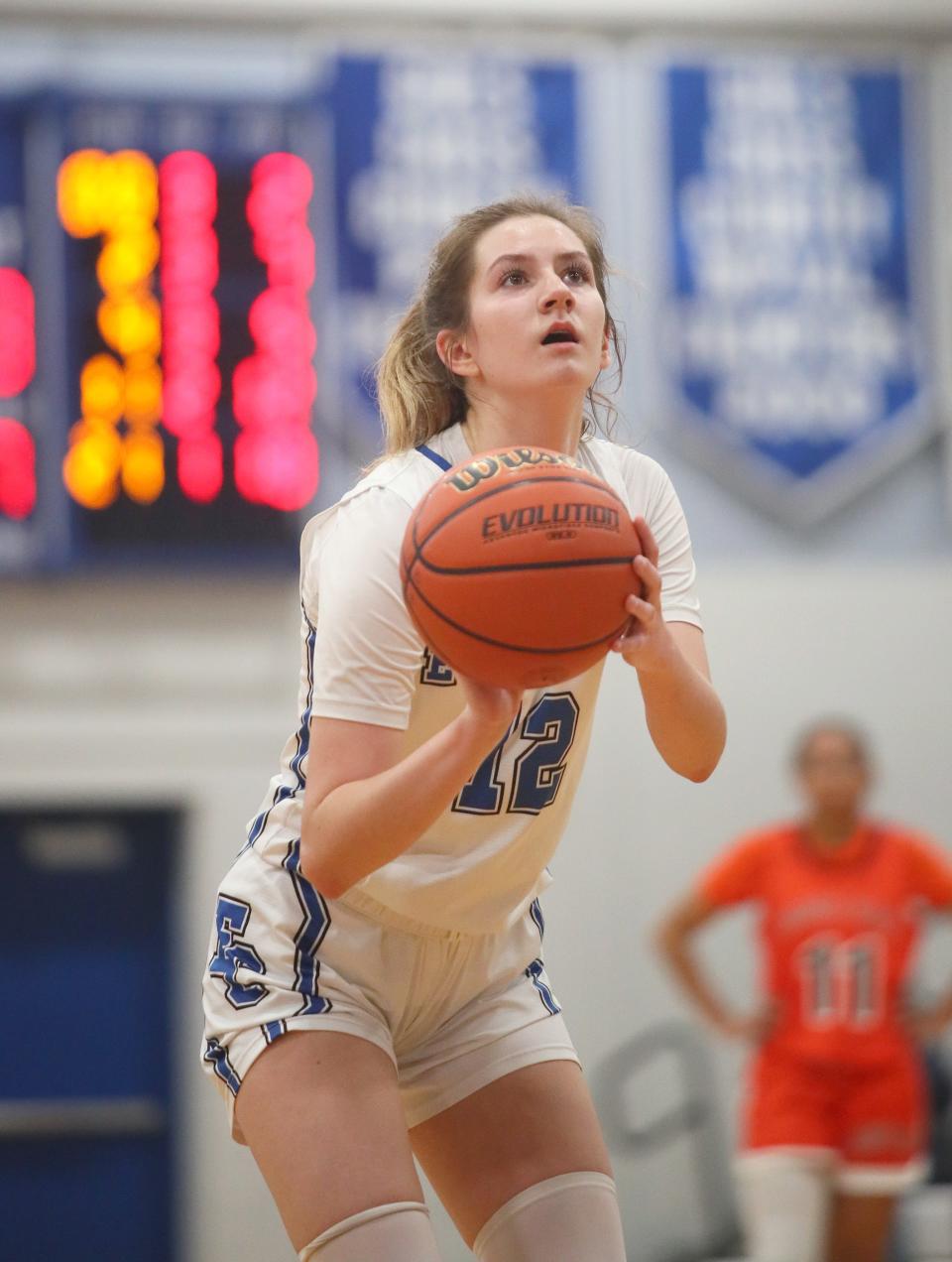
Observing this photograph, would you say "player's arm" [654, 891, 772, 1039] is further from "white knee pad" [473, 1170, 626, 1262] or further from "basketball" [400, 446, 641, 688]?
"basketball" [400, 446, 641, 688]

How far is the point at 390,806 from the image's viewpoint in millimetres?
1702

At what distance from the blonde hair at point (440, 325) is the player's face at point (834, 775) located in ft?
7.11

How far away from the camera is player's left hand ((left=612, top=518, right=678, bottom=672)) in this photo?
1725mm

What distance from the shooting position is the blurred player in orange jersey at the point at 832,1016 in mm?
3980

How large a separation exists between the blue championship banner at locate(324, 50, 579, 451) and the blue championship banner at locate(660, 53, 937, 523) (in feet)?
1.42

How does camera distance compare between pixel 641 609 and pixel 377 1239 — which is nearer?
pixel 641 609

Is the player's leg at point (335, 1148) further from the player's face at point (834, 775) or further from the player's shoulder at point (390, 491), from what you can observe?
the player's face at point (834, 775)

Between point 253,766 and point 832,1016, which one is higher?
point 253,766

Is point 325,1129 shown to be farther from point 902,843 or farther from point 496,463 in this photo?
point 902,843

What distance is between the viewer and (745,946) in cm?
532

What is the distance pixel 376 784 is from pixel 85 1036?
12.8 ft

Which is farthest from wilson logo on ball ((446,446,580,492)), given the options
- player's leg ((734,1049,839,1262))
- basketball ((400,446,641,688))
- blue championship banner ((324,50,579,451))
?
blue championship banner ((324,50,579,451))

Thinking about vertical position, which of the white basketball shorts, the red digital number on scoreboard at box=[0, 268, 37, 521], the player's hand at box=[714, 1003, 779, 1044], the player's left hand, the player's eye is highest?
the red digital number on scoreboard at box=[0, 268, 37, 521]

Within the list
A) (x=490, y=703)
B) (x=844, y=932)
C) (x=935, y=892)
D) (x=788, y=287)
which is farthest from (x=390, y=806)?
(x=788, y=287)
